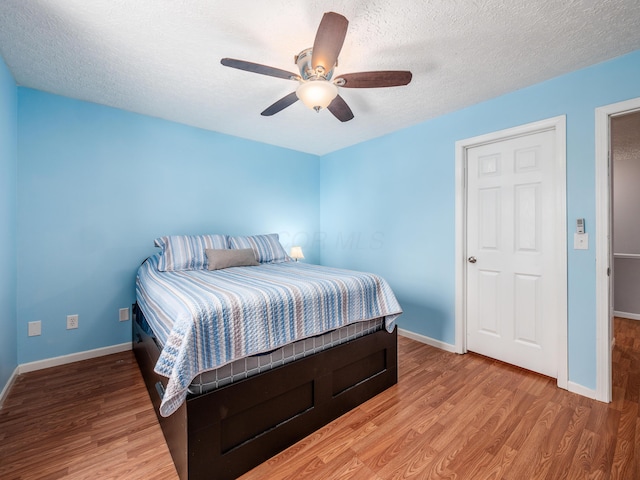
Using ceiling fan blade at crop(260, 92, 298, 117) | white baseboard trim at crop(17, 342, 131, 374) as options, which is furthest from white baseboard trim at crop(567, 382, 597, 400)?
white baseboard trim at crop(17, 342, 131, 374)

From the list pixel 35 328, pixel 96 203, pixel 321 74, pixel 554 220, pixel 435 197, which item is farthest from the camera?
pixel 435 197

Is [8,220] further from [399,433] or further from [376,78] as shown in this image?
[399,433]

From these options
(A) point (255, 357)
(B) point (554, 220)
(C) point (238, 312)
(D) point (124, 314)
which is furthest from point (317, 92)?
(D) point (124, 314)

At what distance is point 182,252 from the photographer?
267cm

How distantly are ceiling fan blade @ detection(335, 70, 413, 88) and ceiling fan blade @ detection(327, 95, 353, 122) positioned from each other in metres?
0.20

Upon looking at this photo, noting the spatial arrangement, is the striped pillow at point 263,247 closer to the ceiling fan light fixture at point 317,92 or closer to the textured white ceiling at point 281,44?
the textured white ceiling at point 281,44

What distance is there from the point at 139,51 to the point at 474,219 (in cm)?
300

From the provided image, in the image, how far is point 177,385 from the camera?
119 cm

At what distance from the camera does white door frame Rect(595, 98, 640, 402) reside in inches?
76.6

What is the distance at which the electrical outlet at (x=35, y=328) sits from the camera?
2385mm

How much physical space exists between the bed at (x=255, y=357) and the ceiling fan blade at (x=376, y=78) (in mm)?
1270

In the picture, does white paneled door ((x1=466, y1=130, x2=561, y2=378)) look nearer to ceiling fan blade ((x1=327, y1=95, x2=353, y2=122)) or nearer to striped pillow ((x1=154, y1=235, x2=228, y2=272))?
ceiling fan blade ((x1=327, y1=95, x2=353, y2=122))

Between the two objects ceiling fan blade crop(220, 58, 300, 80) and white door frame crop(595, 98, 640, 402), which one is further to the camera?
white door frame crop(595, 98, 640, 402)

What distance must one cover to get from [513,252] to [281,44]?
8.06ft
